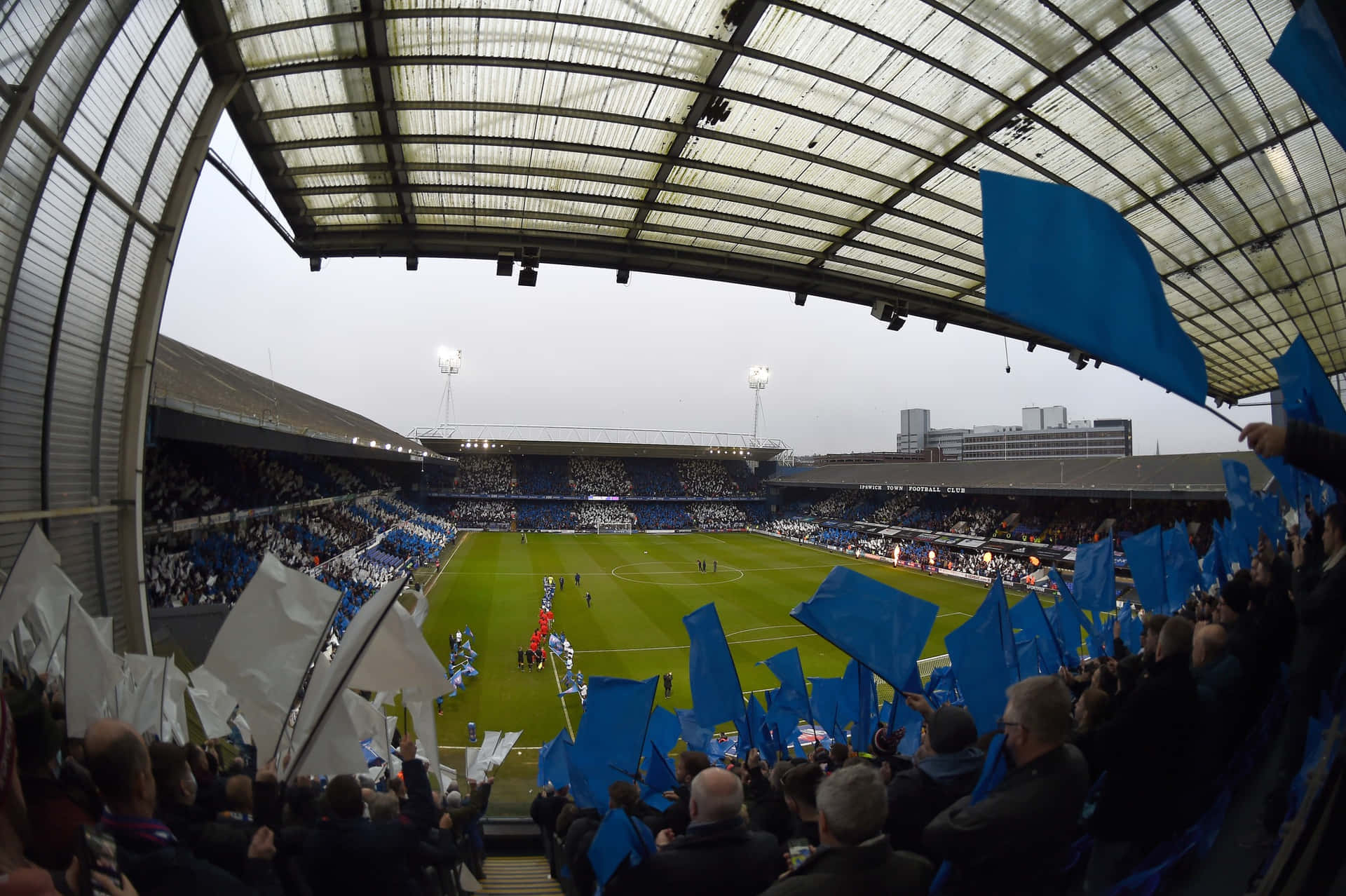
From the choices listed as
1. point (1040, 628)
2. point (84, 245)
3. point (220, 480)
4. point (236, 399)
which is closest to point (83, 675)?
point (84, 245)

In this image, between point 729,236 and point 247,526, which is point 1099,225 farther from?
point 247,526

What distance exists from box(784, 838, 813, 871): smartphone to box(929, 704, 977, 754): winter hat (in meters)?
0.78

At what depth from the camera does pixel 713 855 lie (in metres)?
2.31

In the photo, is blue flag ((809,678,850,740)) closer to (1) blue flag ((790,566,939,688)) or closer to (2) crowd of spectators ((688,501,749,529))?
(1) blue flag ((790,566,939,688))

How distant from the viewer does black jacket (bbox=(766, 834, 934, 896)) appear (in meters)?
1.76

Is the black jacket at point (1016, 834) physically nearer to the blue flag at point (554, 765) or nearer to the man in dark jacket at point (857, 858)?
the man in dark jacket at point (857, 858)

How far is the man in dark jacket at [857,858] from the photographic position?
1.77 m

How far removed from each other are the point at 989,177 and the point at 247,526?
26.7m

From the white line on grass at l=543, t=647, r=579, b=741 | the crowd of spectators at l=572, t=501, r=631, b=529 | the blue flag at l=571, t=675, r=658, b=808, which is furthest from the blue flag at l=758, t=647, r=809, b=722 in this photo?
the crowd of spectators at l=572, t=501, r=631, b=529

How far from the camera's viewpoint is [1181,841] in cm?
271

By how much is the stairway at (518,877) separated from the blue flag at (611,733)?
2143mm

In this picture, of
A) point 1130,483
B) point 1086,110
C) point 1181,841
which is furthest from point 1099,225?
point 1130,483

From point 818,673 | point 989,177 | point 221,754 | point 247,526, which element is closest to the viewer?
point 989,177

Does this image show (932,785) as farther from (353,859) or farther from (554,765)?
(554,765)
